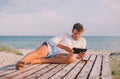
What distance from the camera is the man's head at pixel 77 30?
23.2 ft

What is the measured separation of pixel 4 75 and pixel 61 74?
887 millimetres

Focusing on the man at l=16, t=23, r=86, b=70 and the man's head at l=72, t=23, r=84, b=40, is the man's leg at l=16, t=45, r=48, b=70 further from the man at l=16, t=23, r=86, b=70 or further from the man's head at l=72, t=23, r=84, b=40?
the man's head at l=72, t=23, r=84, b=40

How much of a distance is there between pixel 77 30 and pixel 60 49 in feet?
2.02

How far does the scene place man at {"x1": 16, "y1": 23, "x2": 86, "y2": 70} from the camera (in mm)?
6898

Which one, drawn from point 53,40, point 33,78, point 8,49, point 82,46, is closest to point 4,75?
point 33,78

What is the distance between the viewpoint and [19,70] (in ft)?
19.1

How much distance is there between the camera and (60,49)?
7.44m

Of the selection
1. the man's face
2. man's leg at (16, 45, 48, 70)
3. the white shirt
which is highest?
the man's face

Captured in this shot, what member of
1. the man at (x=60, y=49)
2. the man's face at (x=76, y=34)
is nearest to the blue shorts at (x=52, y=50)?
the man at (x=60, y=49)

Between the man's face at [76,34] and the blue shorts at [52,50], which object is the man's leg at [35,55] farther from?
the man's face at [76,34]

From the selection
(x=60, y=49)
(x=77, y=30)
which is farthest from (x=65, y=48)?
(x=77, y=30)

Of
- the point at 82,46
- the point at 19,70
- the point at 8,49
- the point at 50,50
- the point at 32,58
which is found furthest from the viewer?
the point at 8,49

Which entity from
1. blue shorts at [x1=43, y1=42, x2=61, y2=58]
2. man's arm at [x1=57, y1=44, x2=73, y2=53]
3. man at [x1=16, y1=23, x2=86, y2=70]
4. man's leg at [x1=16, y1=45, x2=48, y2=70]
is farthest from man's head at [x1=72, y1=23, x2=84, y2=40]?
man's leg at [x1=16, y1=45, x2=48, y2=70]

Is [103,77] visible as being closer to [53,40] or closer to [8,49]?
[53,40]
